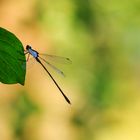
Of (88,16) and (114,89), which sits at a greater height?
(88,16)

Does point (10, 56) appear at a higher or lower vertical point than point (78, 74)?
lower

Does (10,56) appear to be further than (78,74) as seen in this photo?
No

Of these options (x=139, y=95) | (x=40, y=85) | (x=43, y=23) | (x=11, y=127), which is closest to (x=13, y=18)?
(x=43, y=23)

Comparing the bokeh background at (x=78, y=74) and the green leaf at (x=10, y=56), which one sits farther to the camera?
the bokeh background at (x=78, y=74)

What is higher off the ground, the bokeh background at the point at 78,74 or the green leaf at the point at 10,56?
the bokeh background at the point at 78,74

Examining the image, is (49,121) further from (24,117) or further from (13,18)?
(13,18)
